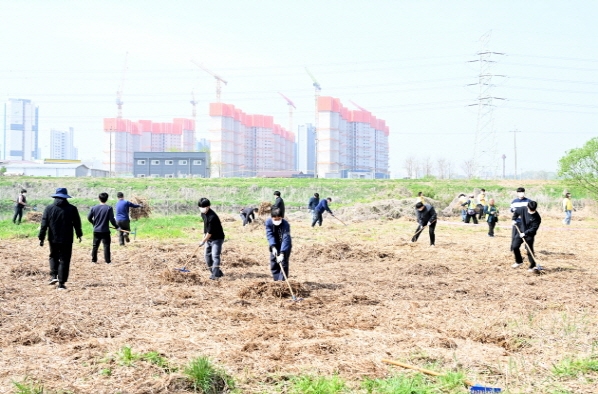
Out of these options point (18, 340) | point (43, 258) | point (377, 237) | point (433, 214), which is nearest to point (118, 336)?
point (18, 340)

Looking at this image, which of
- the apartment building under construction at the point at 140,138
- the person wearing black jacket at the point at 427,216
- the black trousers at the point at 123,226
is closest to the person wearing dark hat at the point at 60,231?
the black trousers at the point at 123,226

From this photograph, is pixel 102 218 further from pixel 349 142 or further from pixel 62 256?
pixel 349 142

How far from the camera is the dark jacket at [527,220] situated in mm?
12073

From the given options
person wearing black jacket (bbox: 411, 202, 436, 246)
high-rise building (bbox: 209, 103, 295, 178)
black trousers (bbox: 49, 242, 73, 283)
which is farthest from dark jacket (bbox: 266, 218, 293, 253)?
high-rise building (bbox: 209, 103, 295, 178)

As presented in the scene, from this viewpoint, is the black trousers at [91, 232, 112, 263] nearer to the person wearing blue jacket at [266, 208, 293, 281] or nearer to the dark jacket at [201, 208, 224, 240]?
the dark jacket at [201, 208, 224, 240]

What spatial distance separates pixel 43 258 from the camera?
13.9 meters

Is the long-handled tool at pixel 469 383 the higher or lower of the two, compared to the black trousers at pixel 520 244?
lower

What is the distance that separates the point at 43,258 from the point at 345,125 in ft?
364

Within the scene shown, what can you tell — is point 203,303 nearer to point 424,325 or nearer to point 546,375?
point 424,325

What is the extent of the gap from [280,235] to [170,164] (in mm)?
83492

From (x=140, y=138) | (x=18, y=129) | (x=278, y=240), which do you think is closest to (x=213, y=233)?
(x=278, y=240)

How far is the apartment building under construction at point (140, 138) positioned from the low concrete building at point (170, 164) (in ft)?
90.2

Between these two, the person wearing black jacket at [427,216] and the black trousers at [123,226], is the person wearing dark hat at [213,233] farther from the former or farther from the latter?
the person wearing black jacket at [427,216]

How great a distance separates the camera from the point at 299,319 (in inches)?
301
